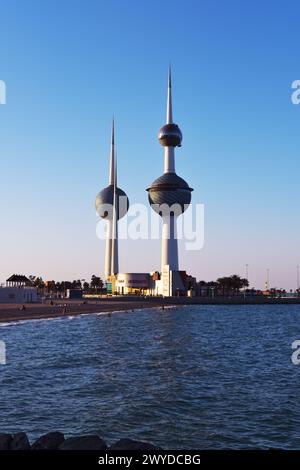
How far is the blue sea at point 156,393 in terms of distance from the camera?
69.1 feet

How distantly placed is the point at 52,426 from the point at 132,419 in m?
3.60

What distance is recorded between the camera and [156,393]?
28766 mm

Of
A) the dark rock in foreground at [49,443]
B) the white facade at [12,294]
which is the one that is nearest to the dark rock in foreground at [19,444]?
the dark rock in foreground at [49,443]

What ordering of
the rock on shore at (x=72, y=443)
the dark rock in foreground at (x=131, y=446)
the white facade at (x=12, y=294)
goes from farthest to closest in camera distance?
the white facade at (x=12, y=294), the rock on shore at (x=72, y=443), the dark rock in foreground at (x=131, y=446)

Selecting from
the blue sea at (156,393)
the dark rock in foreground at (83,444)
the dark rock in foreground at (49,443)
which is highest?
the dark rock in foreground at (83,444)

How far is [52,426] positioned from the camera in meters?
21.5

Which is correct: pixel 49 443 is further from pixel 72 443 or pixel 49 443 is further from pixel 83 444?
pixel 83 444

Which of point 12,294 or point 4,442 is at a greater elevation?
point 12,294

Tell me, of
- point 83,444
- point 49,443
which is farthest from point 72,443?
point 49,443

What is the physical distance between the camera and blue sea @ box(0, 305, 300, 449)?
2106cm

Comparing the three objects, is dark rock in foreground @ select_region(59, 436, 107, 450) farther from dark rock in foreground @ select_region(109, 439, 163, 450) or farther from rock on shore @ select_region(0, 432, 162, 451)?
dark rock in foreground @ select_region(109, 439, 163, 450)

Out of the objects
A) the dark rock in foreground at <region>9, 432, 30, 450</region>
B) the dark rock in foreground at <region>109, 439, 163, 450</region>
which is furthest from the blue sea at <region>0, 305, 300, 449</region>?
the dark rock in foreground at <region>109, 439, 163, 450</region>

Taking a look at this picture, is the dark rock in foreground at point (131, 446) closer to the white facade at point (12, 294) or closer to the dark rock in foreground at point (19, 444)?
the dark rock in foreground at point (19, 444)
